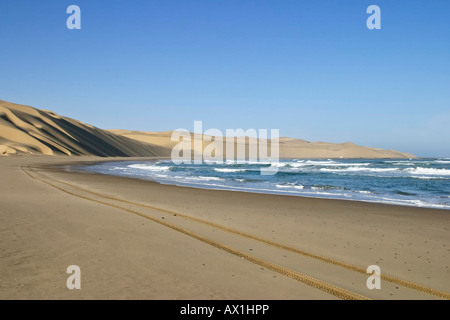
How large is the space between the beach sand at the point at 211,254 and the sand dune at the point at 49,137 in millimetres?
64197

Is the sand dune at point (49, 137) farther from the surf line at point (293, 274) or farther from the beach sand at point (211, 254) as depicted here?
the surf line at point (293, 274)

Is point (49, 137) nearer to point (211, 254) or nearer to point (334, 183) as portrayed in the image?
point (334, 183)

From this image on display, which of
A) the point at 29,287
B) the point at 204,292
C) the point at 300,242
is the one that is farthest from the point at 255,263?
the point at 29,287

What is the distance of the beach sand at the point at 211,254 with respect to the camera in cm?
475

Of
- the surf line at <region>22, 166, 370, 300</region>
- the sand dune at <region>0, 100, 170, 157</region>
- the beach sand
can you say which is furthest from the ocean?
the sand dune at <region>0, 100, 170, 157</region>

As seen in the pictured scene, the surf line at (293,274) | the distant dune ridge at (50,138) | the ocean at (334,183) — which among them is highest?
the distant dune ridge at (50,138)

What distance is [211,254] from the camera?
646 cm

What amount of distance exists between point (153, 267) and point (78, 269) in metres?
1.07

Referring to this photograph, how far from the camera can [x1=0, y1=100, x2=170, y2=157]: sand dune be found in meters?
74.8

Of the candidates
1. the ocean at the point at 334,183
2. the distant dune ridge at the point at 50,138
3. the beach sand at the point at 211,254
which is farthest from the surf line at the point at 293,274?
the distant dune ridge at the point at 50,138

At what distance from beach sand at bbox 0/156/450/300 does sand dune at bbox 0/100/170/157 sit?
64.2 meters

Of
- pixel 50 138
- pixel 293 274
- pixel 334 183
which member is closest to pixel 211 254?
pixel 293 274
